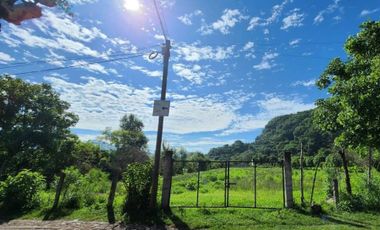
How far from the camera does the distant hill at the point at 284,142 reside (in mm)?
66500

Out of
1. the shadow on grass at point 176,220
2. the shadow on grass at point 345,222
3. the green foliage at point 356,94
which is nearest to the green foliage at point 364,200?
the shadow on grass at point 345,222

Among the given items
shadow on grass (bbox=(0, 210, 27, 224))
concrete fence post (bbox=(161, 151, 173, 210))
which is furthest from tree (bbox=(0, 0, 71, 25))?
shadow on grass (bbox=(0, 210, 27, 224))

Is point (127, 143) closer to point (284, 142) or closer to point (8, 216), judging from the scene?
point (8, 216)

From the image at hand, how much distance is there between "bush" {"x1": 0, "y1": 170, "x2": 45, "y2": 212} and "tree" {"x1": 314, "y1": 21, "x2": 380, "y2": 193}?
1236cm

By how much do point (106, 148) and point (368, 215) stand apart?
4699cm

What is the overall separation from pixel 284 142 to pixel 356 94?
303 feet

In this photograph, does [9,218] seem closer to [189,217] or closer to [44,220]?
[44,220]

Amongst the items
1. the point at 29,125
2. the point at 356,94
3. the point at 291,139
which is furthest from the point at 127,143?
the point at 291,139

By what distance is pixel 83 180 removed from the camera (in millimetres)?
13234

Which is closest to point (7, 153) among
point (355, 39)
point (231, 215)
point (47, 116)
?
point (47, 116)

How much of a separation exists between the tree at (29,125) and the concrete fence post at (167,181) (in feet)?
57.9

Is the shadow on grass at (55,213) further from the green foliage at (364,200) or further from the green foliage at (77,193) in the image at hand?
the green foliage at (364,200)

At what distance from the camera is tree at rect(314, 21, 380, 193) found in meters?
8.27

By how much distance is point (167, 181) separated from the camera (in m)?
11.1
